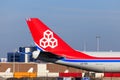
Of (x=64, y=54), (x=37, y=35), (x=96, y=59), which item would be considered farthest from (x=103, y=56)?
(x=37, y=35)

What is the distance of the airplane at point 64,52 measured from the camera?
52750mm

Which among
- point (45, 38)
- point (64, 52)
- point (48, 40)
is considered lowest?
point (64, 52)

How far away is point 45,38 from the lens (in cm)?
5334

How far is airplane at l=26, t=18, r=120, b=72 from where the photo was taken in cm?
5275

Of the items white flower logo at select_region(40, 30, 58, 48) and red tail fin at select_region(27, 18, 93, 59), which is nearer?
red tail fin at select_region(27, 18, 93, 59)

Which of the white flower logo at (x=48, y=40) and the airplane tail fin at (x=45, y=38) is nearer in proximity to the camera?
the airplane tail fin at (x=45, y=38)

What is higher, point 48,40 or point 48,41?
point 48,40

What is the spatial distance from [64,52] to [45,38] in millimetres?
2709

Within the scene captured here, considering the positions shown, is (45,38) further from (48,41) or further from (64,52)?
(64,52)

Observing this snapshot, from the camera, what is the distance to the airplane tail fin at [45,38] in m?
52.8

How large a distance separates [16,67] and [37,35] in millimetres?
78242

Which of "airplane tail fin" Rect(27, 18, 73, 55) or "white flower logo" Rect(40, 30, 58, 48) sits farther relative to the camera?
"white flower logo" Rect(40, 30, 58, 48)

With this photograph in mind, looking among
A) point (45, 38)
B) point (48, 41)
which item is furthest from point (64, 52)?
point (45, 38)

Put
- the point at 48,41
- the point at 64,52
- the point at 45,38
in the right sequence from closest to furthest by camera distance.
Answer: the point at 64,52, the point at 45,38, the point at 48,41
